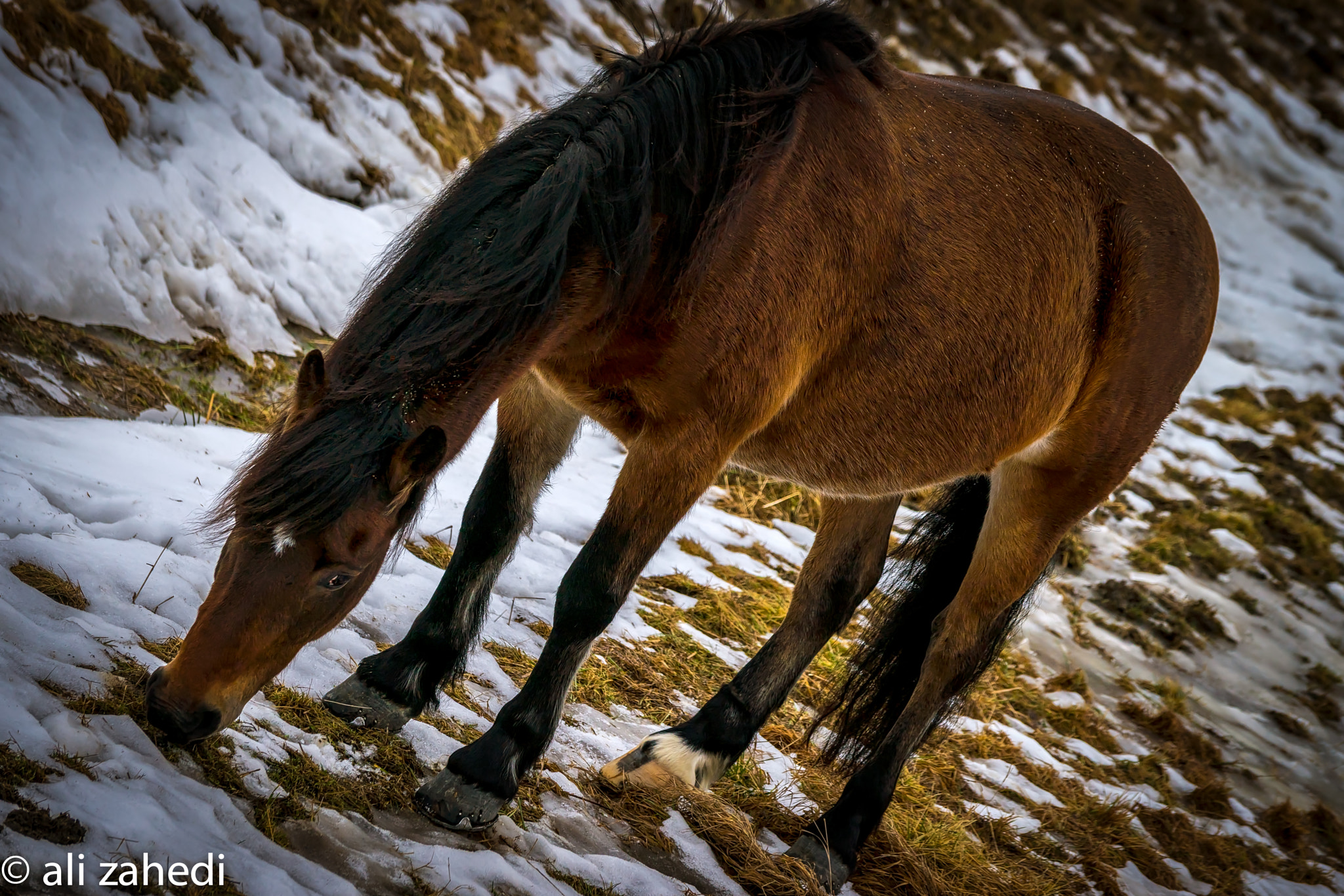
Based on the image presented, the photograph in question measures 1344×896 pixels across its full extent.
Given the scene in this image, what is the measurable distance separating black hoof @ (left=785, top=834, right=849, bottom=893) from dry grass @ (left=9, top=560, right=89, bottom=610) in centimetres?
220

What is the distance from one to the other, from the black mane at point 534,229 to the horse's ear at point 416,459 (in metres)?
0.03

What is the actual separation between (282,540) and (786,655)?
6.64ft

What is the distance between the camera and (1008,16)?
1463 centimetres

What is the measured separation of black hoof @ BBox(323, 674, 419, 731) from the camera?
2.65 meters

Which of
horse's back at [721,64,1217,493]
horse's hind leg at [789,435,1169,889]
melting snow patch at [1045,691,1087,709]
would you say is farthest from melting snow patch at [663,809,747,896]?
melting snow patch at [1045,691,1087,709]

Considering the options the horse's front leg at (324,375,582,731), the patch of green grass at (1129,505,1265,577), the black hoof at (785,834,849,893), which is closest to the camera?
the horse's front leg at (324,375,582,731)

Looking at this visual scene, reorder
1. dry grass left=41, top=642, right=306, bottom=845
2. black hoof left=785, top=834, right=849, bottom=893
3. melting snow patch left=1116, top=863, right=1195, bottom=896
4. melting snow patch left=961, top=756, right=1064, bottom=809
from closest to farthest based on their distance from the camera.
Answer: dry grass left=41, top=642, right=306, bottom=845 → black hoof left=785, top=834, right=849, bottom=893 → melting snow patch left=1116, top=863, right=1195, bottom=896 → melting snow patch left=961, top=756, right=1064, bottom=809

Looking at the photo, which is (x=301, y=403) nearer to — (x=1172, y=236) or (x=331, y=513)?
(x=331, y=513)

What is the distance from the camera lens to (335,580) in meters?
2.16

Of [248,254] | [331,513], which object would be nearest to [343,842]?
[331,513]

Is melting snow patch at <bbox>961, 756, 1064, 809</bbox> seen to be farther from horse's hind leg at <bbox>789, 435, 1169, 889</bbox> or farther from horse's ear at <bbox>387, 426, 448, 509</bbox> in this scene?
horse's ear at <bbox>387, 426, 448, 509</bbox>

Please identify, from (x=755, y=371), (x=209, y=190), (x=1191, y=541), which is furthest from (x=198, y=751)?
(x=1191, y=541)

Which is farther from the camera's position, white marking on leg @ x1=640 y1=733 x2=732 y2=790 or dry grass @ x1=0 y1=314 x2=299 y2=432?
dry grass @ x1=0 y1=314 x2=299 y2=432

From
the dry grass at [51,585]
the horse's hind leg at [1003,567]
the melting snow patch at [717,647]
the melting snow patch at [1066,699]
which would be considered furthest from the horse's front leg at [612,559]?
the melting snow patch at [1066,699]
